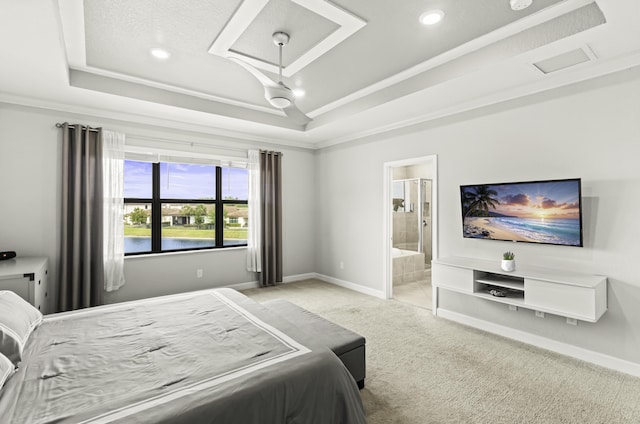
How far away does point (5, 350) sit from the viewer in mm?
1687

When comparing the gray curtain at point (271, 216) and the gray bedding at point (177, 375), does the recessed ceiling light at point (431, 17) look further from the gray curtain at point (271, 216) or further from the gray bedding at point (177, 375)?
the gray curtain at point (271, 216)

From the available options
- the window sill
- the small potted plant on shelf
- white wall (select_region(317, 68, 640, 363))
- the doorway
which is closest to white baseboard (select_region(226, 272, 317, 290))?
the window sill

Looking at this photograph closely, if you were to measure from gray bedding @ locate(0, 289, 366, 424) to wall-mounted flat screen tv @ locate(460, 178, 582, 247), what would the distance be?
2.40 meters

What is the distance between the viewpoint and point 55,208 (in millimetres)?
3746

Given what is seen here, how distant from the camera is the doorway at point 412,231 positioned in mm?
5473

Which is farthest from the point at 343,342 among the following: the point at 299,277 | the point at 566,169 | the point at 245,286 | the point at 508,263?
the point at 299,277

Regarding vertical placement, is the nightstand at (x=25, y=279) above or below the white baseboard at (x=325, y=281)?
above

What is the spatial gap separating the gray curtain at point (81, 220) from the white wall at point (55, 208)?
0.42 feet

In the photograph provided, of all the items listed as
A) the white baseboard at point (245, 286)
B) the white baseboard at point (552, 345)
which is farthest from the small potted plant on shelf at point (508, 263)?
the white baseboard at point (245, 286)

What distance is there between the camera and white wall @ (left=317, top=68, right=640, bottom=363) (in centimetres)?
261

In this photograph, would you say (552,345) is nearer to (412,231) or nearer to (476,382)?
(476,382)

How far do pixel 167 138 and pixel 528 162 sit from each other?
4.50 m

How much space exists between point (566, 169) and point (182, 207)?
4.87 meters

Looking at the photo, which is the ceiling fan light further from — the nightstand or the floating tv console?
the nightstand
